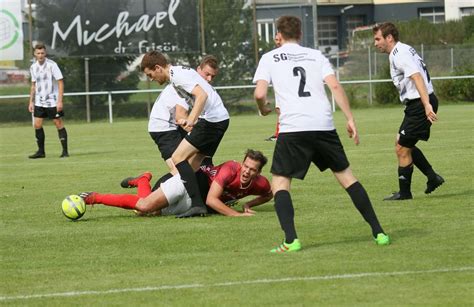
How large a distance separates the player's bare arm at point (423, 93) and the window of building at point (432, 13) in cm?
5146

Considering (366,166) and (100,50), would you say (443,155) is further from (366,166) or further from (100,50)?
(100,50)

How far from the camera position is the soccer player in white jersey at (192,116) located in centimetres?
1064

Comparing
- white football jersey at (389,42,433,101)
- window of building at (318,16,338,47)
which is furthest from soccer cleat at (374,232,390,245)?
window of building at (318,16,338,47)

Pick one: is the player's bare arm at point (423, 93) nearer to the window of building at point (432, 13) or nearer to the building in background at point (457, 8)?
the building in background at point (457, 8)

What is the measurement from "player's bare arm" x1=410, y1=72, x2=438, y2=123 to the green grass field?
920 millimetres

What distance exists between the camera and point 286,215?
8422 mm

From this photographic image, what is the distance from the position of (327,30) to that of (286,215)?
56.9 m

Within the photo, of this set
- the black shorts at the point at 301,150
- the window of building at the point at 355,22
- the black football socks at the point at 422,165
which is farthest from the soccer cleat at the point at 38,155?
the window of building at the point at 355,22

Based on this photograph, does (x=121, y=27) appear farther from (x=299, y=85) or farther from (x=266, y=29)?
(x=299, y=85)

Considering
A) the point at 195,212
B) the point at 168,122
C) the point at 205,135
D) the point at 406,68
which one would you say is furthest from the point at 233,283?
the point at 168,122

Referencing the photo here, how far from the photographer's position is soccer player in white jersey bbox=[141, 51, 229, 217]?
419 inches

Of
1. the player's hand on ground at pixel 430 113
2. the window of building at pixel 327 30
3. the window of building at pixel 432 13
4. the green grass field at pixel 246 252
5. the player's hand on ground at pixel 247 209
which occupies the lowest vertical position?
the green grass field at pixel 246 252

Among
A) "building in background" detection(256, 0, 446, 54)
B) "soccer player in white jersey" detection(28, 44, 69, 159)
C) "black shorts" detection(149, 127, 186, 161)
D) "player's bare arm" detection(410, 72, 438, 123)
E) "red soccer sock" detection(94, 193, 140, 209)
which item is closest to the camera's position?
"red soccer sock" detection(94, 193, 140, 209)

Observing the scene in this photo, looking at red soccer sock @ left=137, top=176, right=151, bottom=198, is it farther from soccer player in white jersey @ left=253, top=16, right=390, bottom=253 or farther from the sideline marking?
the sideline marking
